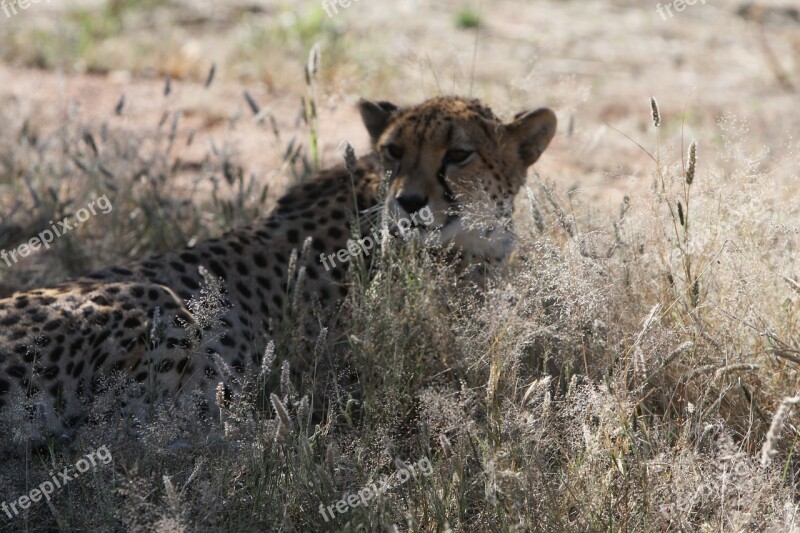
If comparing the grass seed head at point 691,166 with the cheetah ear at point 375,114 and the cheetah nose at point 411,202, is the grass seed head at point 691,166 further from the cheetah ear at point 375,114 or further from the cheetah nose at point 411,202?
the cheetah ear at point 375,114

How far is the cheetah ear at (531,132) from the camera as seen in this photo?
411 cm

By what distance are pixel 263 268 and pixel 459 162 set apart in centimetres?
86

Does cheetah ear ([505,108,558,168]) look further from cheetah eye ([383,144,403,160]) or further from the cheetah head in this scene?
cheetah eye ([383,144,403,160])

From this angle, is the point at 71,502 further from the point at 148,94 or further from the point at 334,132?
the point at 148,94

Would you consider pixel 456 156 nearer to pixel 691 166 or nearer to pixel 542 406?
pixel 691 166

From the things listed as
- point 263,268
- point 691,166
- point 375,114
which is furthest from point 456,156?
point 691,166

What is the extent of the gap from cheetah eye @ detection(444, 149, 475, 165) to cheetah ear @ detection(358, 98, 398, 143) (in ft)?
1.42

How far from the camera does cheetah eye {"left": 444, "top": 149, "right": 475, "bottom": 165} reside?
4000mm

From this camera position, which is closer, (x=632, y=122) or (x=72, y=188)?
(x=72, y=188)

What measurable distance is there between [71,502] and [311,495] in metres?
0.63

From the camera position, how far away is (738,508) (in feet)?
8.81

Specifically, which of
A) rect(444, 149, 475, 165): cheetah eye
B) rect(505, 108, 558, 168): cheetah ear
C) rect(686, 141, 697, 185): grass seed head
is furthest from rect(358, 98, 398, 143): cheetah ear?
rect(686, 141, 697, 185): grass seed head

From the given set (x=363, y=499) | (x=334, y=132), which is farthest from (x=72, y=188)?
(x=363, y=499)

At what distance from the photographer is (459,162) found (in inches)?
158
